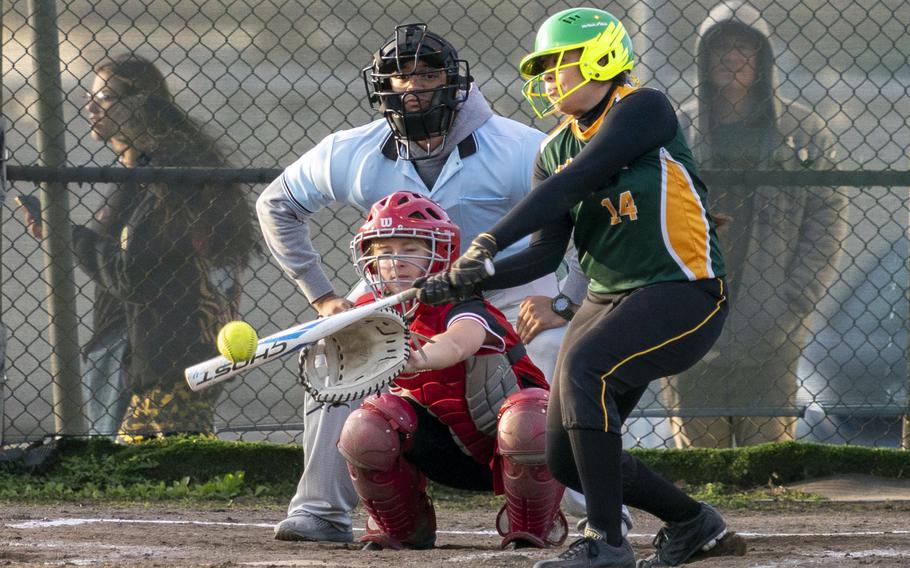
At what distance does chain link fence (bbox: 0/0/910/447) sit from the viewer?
6.00 metres

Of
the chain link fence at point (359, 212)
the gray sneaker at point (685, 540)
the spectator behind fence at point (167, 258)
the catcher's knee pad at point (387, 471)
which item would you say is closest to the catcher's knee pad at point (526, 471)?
the catcher's knee pad at point (387, 471)

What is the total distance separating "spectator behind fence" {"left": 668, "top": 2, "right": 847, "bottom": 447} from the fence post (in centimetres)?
272

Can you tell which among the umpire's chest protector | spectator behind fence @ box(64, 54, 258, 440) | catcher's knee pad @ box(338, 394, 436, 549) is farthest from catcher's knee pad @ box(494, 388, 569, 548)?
spectator behind fence @ box(64, 54, 258, 440)

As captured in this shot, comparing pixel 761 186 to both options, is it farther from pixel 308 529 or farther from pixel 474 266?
pixel 474 266

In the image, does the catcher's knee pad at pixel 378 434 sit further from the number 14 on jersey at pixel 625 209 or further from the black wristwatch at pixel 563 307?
the number 14 on jersey at pixel 625 209

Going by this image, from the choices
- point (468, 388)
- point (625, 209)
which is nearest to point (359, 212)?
point (468, 388)

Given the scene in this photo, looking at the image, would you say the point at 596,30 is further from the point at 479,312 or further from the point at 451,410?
the point at 451,410

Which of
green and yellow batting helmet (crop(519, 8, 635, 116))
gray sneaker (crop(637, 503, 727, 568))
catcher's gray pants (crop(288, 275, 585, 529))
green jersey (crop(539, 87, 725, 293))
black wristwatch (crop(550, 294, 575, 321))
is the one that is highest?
green and yellow batting helmet (crop(519, 8, 635, 116))

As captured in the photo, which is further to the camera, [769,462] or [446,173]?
[769,462]

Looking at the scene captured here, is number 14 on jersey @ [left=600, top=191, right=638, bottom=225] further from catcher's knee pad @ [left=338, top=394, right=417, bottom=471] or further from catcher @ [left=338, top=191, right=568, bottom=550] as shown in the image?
catcher's knee pad @ [left=338, top=394, right=417, bottom=471]

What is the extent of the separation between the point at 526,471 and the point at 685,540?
0.52 meters

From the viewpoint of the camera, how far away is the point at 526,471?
4.00 metres

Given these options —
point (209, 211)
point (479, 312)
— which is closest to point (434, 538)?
point (479, 312)

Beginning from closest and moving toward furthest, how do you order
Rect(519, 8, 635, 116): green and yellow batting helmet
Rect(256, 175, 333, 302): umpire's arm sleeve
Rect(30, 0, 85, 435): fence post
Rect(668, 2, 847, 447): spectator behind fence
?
Rect(519, 8, 635, 116): green and yellow batting helmet, Rect(256, 175, 333, 302): umpire's arm sleeve, Rect(30, 0, 85, 435): fence post, Rect(668, 2, 847, 447): spectator behind fence
